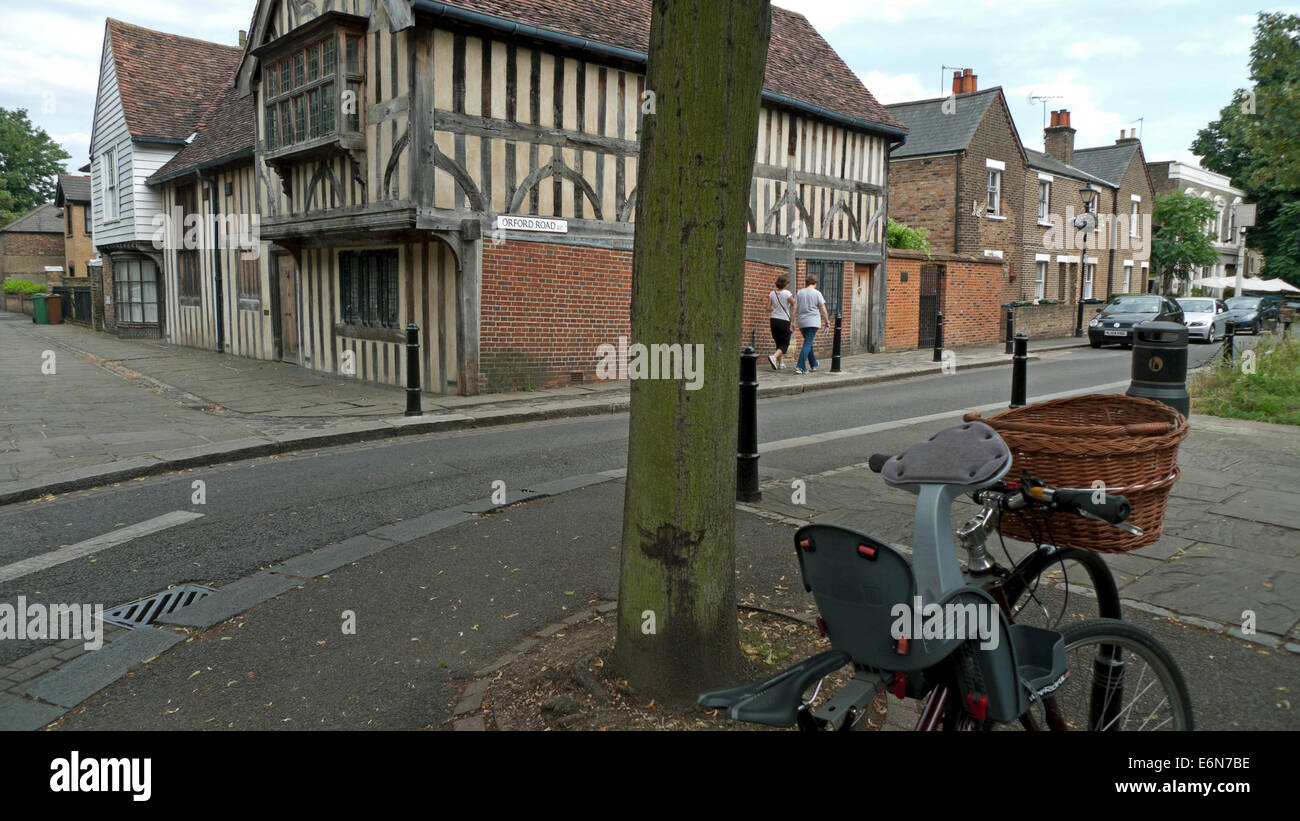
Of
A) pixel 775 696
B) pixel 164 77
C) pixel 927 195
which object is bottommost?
pixel 775 696

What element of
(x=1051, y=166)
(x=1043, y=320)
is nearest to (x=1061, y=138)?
(x=1051, y=166)

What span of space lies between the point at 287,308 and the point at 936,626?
18.1 meters

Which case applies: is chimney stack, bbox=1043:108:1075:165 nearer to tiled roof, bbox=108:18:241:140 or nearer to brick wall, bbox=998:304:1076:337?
brick wall, bbox=998:304:1076:337

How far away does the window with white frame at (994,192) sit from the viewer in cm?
2723

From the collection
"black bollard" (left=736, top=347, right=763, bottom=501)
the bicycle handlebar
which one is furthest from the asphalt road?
the bicycle handlebar

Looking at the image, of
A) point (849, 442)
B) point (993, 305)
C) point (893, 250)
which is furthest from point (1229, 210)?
Answer: point (849, 442)

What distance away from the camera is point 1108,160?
3772cm

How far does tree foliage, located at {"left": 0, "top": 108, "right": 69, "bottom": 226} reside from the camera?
61.8 m

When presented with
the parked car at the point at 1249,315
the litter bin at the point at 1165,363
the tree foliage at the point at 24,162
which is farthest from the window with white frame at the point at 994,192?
the tree foliage at the point at 24,162

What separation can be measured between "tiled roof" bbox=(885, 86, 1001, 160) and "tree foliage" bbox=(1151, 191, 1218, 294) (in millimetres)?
19069

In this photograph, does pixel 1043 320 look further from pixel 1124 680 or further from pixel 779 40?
pixel 1124 680

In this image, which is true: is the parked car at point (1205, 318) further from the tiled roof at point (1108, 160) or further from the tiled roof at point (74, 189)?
the tiled roof at point (74, 189)
